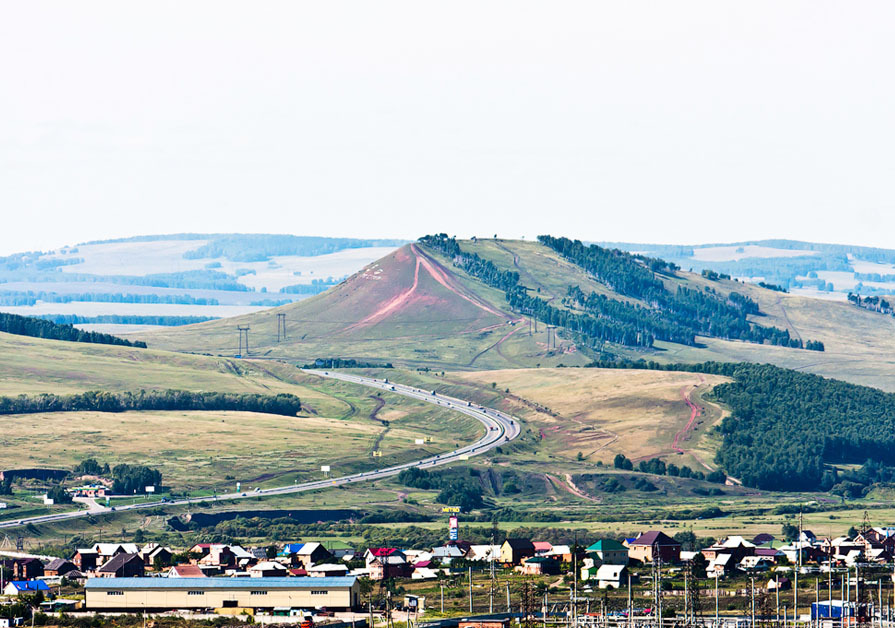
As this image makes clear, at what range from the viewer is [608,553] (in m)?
156

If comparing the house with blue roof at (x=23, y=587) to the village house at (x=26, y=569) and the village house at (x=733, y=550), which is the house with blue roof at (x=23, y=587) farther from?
the village house at (x=733, y=550)

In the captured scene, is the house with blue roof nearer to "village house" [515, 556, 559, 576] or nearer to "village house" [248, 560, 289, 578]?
"village house" [248, 560, 289, 578]

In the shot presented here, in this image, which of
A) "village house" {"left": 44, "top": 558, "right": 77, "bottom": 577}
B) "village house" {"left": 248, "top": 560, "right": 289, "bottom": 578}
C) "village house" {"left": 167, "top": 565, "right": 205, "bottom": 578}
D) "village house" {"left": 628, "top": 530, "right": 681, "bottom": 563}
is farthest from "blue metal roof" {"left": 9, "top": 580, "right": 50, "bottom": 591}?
"village house" {"left": 628, "top": 530, "right": 681, "bottom": 563}

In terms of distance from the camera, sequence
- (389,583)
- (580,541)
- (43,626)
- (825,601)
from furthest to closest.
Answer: (580,541) < (389,583) < (825,601) < (43,626)

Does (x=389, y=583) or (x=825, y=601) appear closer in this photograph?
(x=825, y=601)

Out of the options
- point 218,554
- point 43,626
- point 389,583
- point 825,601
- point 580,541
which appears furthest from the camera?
point 580,541

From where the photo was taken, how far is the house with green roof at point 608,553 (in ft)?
508

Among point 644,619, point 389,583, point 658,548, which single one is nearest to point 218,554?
point 389,583

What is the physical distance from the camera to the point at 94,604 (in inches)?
5148

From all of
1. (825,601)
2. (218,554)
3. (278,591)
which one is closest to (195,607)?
(278,591)

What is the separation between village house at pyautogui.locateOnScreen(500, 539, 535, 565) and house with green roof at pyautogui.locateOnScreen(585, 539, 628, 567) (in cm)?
833

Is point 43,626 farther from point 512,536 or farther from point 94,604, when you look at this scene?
point 512,536

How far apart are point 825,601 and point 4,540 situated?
110m

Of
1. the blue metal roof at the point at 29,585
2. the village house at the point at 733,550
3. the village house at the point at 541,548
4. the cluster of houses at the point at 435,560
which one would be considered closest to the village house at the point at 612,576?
the cluster of houses at the point at 435,560
